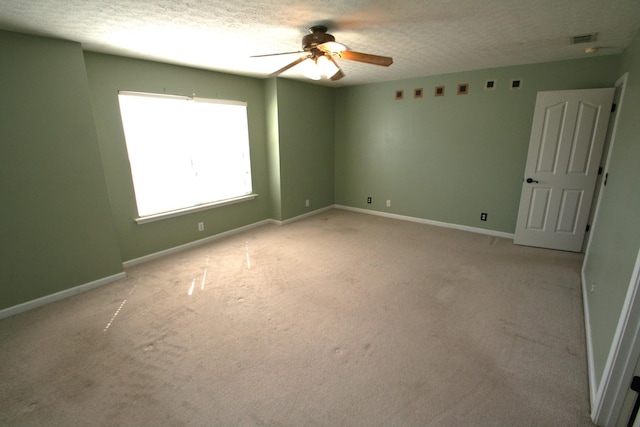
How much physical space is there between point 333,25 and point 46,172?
283cm

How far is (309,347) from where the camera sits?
2102 millimetres

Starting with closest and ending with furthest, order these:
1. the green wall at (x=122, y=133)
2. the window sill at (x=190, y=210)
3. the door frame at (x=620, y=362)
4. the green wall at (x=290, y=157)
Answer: the door frame at (x=620, y=362) → the green wall at (x=290, y=157) → the green wall at (x=122, y=133) → the window sill at (x=190, y=210)

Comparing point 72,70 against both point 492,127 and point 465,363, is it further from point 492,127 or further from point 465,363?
point 492,127

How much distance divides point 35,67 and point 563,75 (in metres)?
5.59

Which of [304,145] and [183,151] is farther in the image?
[304,145]

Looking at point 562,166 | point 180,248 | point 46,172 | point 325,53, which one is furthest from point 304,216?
point 562,166

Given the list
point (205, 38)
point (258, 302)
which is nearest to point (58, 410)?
point (258, 302)

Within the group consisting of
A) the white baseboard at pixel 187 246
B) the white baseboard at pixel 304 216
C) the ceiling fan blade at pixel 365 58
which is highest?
the ceiling fan blade at pixel 365 58

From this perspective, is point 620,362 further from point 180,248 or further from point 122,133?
point 122,133

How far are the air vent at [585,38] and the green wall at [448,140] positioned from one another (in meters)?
0.94

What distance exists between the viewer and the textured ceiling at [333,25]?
1.94 m

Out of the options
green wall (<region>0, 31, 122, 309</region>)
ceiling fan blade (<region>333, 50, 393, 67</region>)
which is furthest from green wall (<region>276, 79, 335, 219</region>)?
green wall (<region>0, 31, 122, 309</region>)

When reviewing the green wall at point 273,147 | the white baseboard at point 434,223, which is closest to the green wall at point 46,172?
the green wall at point 273,147

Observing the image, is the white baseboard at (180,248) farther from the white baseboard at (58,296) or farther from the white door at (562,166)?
the white door at (562,166)
